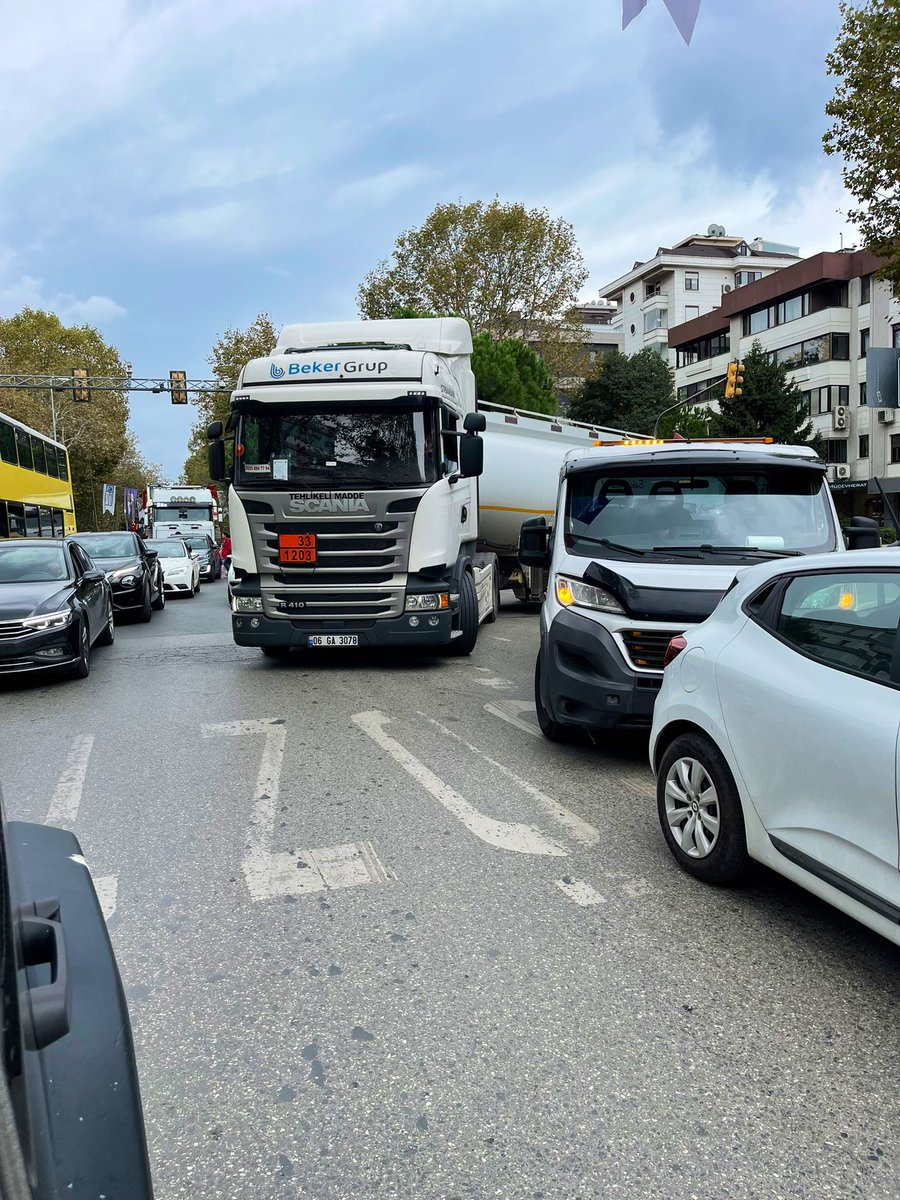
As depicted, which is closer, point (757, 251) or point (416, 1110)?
point (416, 1110)

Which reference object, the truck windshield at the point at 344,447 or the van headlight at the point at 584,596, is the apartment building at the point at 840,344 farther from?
the van headlight at the point at 584,596

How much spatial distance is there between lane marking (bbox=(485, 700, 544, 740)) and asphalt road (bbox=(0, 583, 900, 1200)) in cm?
81

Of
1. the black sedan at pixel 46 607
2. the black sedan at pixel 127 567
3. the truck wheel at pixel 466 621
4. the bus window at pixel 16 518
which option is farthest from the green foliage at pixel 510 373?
the black sedan at pixel 46 607

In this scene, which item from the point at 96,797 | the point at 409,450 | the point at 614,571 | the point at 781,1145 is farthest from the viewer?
the point at 409,450

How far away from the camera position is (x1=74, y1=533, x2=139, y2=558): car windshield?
17094mm

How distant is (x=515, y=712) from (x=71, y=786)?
3.44 metres

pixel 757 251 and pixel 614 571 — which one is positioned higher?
pixel 757 251

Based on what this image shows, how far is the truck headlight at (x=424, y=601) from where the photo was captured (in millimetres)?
9453

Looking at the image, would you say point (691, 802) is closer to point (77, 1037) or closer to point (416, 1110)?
point (416, 1110)

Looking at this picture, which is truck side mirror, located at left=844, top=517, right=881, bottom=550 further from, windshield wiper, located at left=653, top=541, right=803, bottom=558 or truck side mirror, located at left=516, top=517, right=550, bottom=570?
truck side mirror, located at left=516, top=517, right=550, bottom=570

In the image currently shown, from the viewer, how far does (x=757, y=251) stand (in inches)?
3095

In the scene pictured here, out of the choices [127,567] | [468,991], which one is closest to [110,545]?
[127,567]

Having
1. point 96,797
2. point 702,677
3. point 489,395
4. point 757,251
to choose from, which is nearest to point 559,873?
point 702,677

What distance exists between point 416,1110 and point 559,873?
70.0 inches
